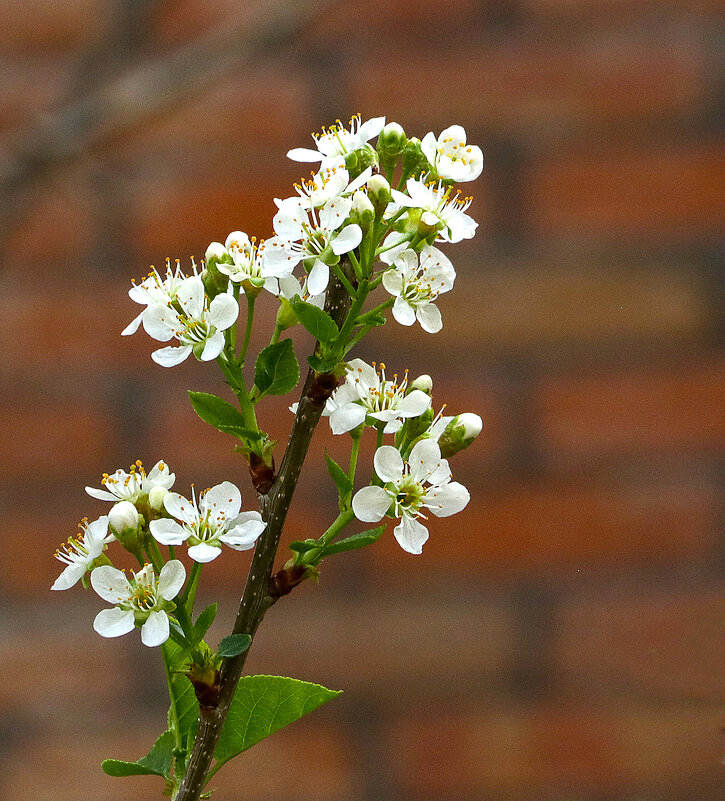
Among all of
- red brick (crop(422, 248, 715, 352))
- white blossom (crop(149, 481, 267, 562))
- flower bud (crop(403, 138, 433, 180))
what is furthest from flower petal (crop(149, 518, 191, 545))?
red brick (crop(422, 248, 715, 352))

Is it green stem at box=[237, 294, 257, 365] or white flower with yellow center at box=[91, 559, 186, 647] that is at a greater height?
green stem at box=[237, 294, 257, 365]

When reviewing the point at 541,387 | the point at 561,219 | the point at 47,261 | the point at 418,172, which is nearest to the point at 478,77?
the point at 561,219

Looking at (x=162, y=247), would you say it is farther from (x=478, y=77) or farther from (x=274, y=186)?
(x=478, y=77)

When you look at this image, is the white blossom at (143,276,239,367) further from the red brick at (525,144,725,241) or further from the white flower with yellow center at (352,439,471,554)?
the red brick at (525,144,725,241)

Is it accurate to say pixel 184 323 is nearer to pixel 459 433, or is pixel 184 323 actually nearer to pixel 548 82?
pixel 459 433

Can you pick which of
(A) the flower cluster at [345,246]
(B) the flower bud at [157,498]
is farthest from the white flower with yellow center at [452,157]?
(B) the flower bud at [157,498]

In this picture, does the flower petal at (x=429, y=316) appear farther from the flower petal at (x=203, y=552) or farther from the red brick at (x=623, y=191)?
the red brick at (x=623, y=191)
